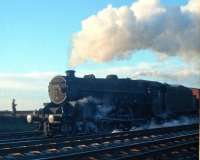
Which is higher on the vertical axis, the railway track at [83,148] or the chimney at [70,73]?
the chimney at [70,73]

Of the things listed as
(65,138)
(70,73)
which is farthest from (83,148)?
(70,73)

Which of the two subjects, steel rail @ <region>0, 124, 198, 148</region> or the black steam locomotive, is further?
the black steam locomotive

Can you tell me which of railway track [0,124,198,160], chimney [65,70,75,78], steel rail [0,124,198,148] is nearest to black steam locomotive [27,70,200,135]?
chimney [65,70,75,78]

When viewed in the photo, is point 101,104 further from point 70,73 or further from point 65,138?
point 65,138

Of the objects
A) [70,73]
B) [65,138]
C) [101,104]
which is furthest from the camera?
[101,104]

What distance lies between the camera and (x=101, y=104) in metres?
22.8

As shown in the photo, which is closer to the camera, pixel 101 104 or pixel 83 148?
pixel 83 148

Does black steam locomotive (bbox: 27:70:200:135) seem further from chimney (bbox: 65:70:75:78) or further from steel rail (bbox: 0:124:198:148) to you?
steel rail (bbox: 0:124:198:148)

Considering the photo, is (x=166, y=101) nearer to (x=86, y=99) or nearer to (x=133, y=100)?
(x=133, y=100)

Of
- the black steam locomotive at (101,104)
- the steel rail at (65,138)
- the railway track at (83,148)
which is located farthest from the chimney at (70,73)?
the railway track at (83,148)

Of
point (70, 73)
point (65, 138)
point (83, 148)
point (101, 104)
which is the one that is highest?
point (70, 73)

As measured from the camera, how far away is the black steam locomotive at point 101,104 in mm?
20925

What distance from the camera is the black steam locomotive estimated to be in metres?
20.9

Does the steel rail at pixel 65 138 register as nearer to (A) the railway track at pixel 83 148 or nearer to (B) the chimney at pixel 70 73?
(A) the railway track at pixel 83 148
